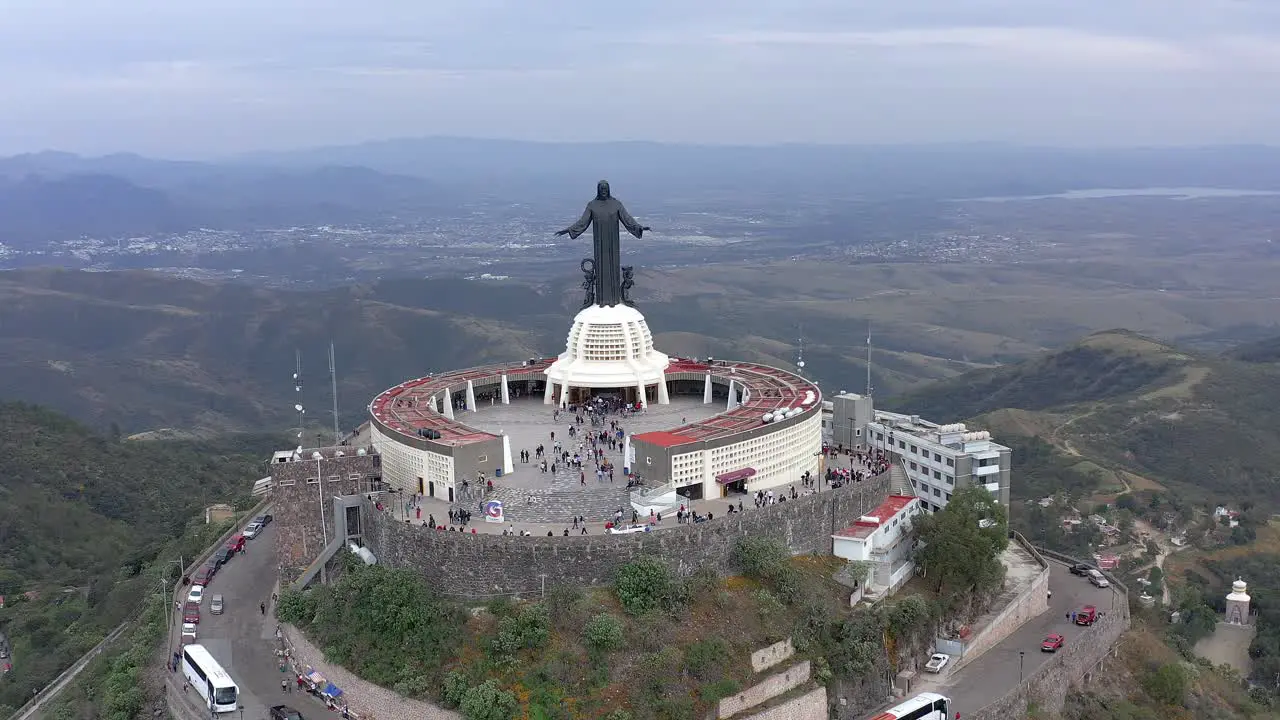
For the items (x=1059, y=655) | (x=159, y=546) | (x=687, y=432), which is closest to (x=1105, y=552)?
(x=1059, y=655)

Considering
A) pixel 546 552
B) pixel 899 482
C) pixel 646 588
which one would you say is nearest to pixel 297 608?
pixel 546 552

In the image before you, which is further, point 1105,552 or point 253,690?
point 1105,552

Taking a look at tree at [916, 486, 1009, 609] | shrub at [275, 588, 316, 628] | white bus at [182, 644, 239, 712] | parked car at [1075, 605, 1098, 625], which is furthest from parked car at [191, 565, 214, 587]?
parked car at [1075, 605, 1098, 625]

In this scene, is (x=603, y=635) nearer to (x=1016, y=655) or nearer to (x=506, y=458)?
(x=506, y=458)

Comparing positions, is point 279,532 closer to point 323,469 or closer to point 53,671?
point 323,469

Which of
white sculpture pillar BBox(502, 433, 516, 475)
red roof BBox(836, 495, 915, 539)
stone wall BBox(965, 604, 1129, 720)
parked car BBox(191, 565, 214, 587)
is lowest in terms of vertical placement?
stone wall BBox(965, 604, 1129, 720)

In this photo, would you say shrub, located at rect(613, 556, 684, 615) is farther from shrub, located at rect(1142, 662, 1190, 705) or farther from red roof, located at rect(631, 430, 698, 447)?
shrub, located at rect(1142, 662, 1190, 705)
